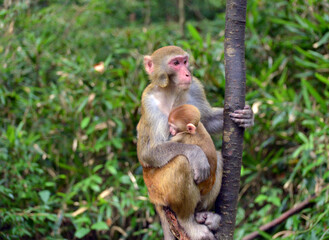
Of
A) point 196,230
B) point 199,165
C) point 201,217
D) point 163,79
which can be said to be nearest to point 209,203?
point 201,217

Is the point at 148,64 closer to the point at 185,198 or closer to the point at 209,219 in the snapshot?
the point at 185,198

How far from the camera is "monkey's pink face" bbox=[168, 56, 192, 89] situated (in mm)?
3250

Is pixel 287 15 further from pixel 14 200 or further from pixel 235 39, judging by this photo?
pixel 14 200

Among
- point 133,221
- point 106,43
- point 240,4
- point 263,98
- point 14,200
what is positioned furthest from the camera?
point 106,43

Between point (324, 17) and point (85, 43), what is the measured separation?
13.3ft

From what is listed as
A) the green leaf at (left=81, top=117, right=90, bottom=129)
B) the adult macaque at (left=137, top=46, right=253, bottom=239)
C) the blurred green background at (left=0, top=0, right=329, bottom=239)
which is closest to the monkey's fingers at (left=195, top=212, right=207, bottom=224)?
the adult macaque at (left=137, top=46, right=253, bottom=239)

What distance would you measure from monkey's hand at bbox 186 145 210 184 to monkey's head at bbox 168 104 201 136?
202 millimetres

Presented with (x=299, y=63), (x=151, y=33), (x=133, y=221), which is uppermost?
(x=151, y=33)

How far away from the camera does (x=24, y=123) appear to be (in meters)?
5.41

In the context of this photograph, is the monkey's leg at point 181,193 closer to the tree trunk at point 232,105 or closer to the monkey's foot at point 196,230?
the monkey's foot at point 196,230

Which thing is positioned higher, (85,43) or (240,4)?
(240,4)

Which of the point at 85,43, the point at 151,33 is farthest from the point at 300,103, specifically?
the point at 85,43

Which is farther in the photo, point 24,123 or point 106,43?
point 106,43

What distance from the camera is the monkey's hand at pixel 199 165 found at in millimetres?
2797
